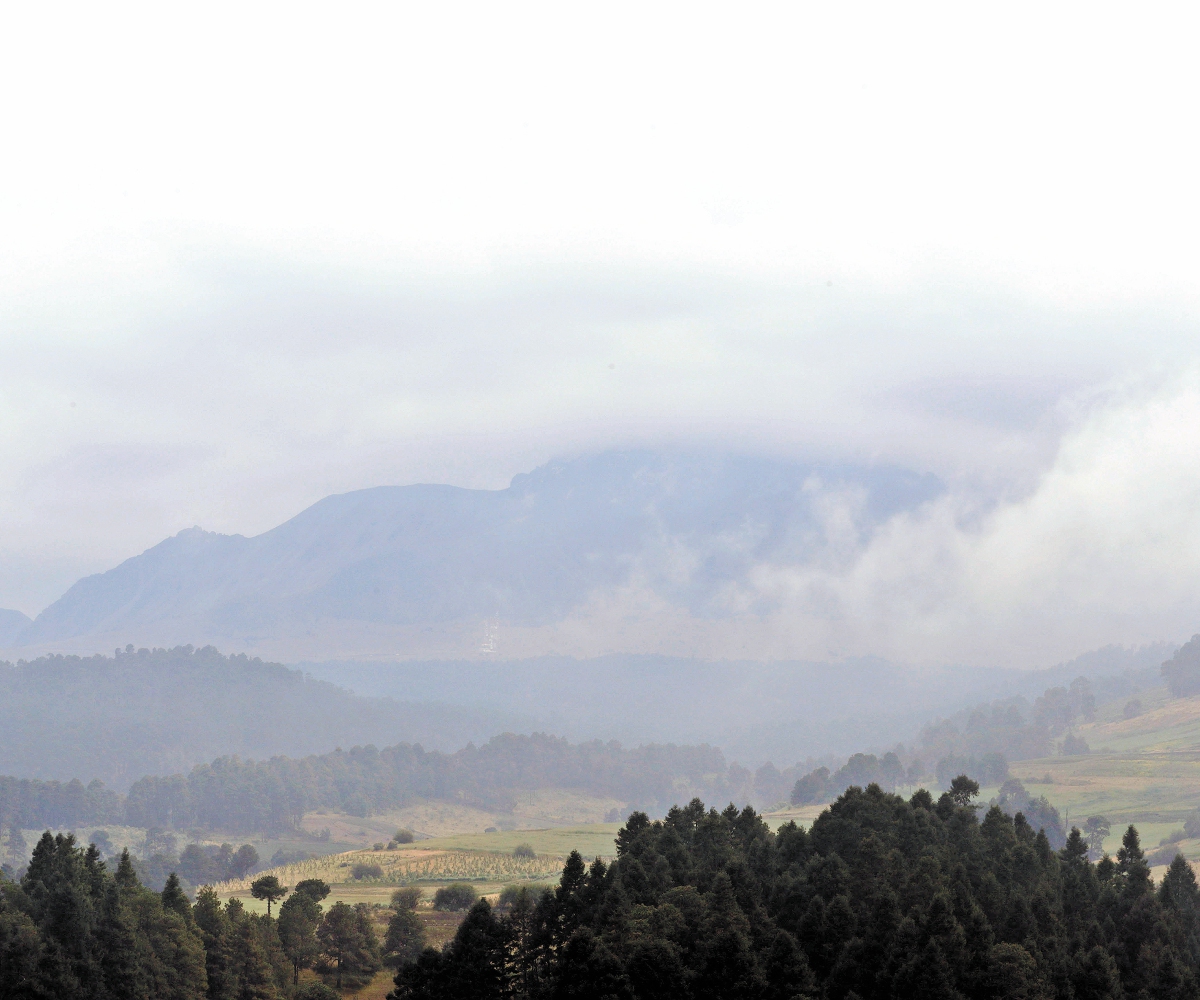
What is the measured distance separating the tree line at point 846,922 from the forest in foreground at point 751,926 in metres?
0.14

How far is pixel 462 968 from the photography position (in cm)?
8994

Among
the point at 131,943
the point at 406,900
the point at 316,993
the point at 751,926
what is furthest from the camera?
the point at 406,900

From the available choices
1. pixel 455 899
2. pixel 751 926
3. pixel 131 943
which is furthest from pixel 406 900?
pixel 751 926

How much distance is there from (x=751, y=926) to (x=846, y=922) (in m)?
6.47

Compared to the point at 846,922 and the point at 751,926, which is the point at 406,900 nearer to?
the point at 751,926

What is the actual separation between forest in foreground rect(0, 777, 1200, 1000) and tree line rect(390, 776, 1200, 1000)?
14 cm

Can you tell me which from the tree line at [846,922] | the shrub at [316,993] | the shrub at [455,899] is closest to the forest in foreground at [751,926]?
the tree line at [846,922]

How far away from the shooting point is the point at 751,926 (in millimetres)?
87188

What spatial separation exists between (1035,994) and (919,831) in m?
25.2

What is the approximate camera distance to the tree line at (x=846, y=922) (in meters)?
81.1

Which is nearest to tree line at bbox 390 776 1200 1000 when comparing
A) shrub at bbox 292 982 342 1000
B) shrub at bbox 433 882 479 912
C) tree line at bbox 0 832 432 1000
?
shrub at bbox 292 982 342 1000

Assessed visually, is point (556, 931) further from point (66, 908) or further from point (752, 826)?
point (66, 908)

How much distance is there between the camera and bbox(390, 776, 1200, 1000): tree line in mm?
81125

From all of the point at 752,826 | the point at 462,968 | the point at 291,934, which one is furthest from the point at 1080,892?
the point at 291,934
